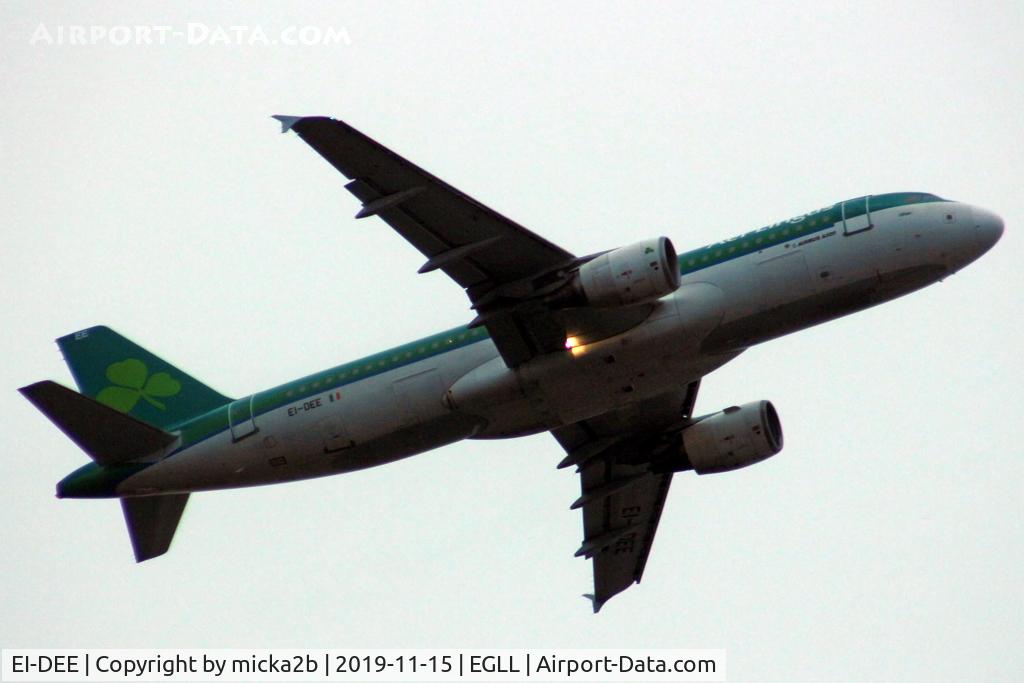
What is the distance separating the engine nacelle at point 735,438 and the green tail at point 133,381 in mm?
14458

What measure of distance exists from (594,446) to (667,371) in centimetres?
669

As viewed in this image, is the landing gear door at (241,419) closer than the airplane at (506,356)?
No

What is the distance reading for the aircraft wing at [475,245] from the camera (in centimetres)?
3388

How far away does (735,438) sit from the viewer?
4253 centimetres

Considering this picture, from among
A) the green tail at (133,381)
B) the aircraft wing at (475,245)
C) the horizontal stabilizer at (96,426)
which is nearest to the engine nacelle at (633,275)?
the aircraft wing at (475,245)

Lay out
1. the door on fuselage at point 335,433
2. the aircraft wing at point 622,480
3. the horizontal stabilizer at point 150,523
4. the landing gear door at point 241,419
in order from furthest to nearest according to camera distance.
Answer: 1. the aircraft wing at point 622,480
2. the horizontal stabilizer at point 150,523
3. the landing gear door at point 241,419
4. the door on fuselage at point 335,433

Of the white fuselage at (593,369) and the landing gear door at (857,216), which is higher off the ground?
the landing gear door at (857,216)

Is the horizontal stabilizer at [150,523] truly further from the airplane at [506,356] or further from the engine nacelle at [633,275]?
the engine nacelle at [633,275]

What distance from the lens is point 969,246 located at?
36.7m

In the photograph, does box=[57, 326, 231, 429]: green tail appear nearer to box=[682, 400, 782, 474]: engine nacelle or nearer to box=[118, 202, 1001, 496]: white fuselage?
box=[118, 202, 1001, 496]: white fuselage

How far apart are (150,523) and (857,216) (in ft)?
73.5

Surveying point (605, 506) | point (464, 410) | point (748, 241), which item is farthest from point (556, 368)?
point (605, 506)

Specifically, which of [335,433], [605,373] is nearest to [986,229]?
[605,373]

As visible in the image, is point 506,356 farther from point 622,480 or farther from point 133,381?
point 133,381
